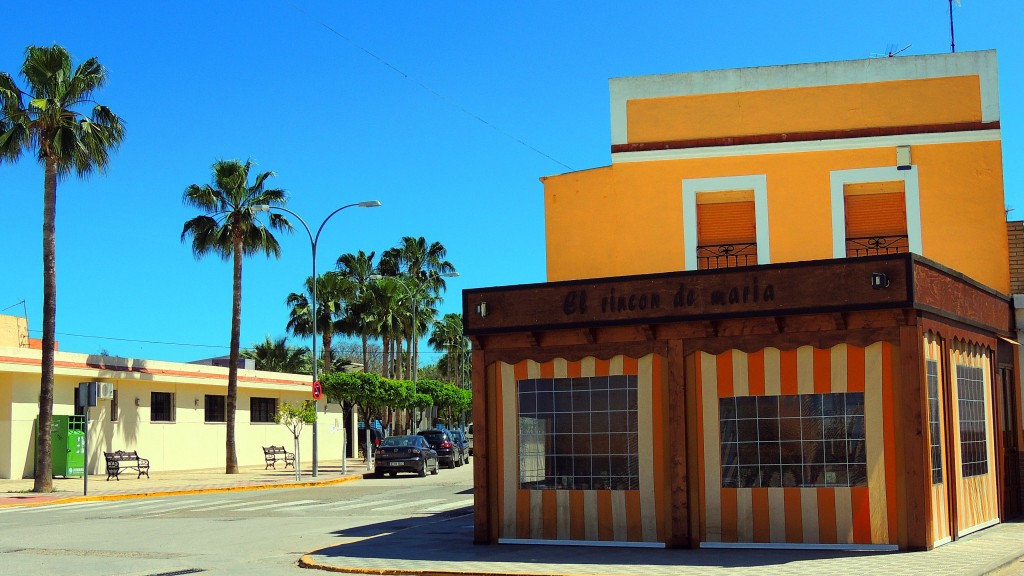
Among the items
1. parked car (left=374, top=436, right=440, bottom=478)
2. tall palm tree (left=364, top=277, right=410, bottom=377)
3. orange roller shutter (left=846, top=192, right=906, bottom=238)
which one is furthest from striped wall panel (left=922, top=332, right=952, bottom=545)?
tall palm tree (left=364, top=277, right=410, bottom=377)

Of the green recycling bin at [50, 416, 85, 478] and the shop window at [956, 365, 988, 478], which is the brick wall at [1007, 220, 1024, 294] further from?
the green recycling bin at [50, 416, 85, 478]

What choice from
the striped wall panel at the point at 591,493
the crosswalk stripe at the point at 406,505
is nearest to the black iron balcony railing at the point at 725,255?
the striped wall panel at the point at 591,493

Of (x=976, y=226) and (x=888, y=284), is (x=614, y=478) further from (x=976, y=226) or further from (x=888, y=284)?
(x=976, y=226)

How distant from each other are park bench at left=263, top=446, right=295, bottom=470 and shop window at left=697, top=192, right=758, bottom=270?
28442mm

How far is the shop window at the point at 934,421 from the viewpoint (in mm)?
13445

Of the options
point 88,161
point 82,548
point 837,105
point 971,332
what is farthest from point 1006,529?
point 88,161

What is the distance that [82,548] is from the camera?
53.3 ft

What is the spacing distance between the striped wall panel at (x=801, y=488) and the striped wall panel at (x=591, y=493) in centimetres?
57

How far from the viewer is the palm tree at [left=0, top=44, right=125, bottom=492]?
29.7m

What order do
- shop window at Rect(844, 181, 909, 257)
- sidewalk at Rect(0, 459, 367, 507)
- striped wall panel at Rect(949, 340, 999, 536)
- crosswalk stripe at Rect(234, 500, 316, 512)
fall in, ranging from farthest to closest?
sidewalk at Rect(0, 459, 367, 507), crosswalk stripe at Rect(234, 500, 316, 512), shop window at Rect(844, 181, 909, 257), striped wall panel at Rect(949, 340, 999, 536)

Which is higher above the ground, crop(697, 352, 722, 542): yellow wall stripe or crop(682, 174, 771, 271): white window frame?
crop(682, 174, 771, 271): white window frame

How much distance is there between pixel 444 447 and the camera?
148 ft

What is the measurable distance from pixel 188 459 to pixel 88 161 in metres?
16.8

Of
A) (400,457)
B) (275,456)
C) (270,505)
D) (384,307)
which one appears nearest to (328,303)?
(384,307)
